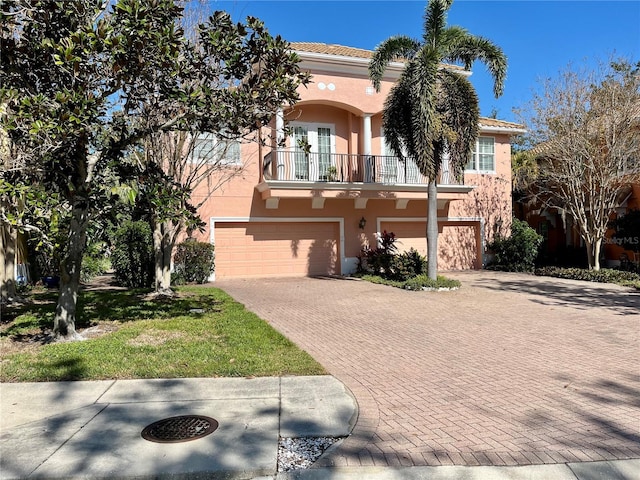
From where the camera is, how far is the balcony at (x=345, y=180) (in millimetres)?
16578

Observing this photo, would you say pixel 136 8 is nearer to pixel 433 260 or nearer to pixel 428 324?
pixel 428 324

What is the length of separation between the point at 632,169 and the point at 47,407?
723 inches

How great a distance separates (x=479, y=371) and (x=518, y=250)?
579 inches

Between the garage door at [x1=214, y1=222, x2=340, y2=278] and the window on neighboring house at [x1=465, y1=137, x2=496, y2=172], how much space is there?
7.13 metres

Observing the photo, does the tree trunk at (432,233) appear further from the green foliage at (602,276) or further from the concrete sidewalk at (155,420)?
the concrete sidewalk at (155,420)

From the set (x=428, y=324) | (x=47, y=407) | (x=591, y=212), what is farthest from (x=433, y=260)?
(x=47, y=407)

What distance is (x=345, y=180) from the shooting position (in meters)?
17.8

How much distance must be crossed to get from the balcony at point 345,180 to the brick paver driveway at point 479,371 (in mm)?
5825

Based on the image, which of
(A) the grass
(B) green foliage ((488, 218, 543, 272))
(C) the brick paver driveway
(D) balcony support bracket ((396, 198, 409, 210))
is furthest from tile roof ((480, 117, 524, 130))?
(A) the grass

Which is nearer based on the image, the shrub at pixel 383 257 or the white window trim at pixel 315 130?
the shrub at pixel 383 257

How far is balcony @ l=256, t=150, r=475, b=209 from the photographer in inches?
653

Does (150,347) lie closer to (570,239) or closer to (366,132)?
(366,132)

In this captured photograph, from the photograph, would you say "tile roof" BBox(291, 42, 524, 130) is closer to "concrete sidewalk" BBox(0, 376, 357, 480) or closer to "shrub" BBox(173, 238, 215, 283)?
"shrub" BBox(173, 238, 215, 283)

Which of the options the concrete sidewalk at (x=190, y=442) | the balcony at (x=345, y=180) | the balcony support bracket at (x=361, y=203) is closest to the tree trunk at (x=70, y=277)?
the concrete sidewalk at (x=190, y=442)
